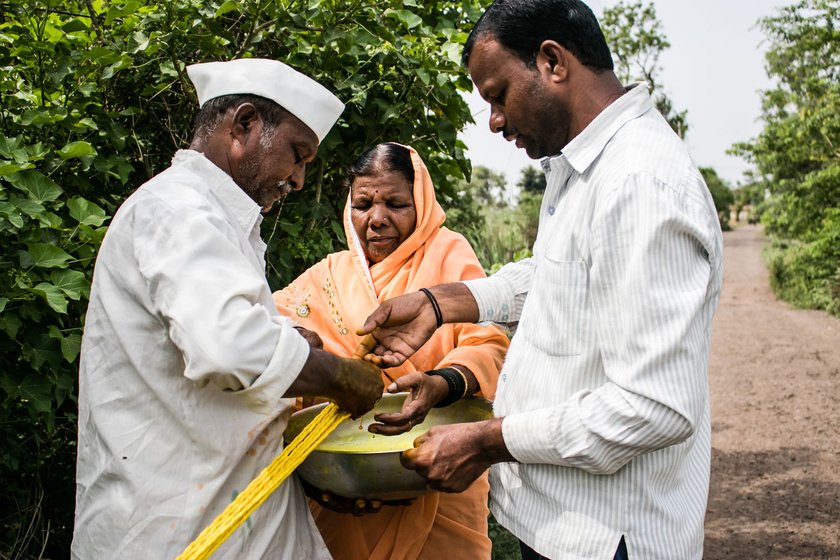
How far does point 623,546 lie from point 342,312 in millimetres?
1330

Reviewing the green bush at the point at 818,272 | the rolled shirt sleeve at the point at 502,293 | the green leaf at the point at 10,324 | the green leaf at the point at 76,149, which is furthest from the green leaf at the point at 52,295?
the green bush at the point at 818,272

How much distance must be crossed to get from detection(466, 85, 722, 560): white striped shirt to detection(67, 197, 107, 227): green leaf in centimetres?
132

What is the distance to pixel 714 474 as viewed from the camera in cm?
637

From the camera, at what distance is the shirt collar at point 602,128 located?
1779 millimetres

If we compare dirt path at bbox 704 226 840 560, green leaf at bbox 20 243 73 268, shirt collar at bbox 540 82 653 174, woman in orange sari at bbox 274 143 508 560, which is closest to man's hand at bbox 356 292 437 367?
woman in orange sari at bbox 274 143 508 560

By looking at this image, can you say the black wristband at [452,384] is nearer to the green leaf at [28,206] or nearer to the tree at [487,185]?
the green leaf at [28,206]

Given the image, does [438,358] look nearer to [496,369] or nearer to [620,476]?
[496,369]

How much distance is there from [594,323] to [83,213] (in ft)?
5.28

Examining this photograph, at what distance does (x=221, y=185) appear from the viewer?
1996 millimetres

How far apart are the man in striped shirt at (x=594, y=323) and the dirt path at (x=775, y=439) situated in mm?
3429

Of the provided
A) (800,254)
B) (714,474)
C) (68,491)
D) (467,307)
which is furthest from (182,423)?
(800,254)

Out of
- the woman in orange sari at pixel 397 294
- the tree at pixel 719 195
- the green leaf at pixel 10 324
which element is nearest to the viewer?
the green leaf at pixel 10 324

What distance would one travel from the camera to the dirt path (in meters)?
5.03

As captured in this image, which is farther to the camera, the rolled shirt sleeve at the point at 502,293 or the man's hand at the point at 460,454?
the rolled shirt sleeve at the point at 502,293
